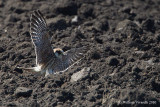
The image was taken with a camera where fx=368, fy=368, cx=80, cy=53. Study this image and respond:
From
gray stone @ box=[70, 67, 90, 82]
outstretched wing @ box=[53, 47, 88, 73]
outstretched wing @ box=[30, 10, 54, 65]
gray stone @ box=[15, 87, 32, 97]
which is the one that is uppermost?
outstretched wing @ box=[30, 10, 54, 65]

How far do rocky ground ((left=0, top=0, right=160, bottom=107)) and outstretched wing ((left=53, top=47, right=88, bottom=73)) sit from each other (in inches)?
8.3

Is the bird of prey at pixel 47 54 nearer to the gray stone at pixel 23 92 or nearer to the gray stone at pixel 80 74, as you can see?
the gray stone at pixel 80 74

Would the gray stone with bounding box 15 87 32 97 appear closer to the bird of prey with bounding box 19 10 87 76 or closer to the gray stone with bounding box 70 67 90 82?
the bird of prey with bounding box 19 10 87 76

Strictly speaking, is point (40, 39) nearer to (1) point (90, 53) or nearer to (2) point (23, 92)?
(2) point (23, 92)

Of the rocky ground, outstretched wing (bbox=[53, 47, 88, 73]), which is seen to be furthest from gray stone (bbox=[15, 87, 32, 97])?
outstretched wing (bbox=[53, 47, 88, 73])

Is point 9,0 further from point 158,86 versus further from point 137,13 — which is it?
point 158,86

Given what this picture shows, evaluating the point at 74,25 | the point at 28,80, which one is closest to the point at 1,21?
the point at 74,25

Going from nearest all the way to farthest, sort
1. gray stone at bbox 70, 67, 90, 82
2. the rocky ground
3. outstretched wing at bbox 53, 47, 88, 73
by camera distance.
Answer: the rocky ground, outstretched wing at bbox 53, 47, 88, 73, gray stone at bbox 70, 67, 90, 82

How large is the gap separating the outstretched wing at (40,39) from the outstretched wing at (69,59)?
0.60ft

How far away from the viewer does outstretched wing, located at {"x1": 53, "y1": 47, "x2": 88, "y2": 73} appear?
5820 millimetres

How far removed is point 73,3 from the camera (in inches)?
315

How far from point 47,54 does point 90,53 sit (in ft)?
2.93

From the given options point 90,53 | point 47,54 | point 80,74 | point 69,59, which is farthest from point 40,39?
point 90,53

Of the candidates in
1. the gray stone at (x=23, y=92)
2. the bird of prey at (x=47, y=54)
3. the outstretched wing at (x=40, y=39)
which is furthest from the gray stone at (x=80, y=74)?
the gray stone at (x=23, y=92)
